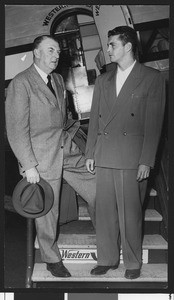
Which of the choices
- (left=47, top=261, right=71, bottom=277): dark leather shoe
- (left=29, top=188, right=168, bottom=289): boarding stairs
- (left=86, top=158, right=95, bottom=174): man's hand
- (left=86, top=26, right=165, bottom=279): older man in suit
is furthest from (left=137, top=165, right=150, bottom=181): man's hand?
(left=47, top=261, right=71, bottom=277): dark leather shoe

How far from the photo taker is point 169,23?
354cm

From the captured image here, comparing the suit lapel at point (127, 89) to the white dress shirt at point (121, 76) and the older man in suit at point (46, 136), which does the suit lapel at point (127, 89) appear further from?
the older man in suit at point (46, 136)

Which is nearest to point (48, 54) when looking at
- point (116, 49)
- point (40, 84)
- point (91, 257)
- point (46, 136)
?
point (40, 84)

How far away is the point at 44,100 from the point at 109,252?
1.30m

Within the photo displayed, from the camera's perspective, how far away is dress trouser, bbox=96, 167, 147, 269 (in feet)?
11.1

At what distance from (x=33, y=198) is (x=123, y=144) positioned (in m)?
0.81

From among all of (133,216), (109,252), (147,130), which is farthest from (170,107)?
(109,252)

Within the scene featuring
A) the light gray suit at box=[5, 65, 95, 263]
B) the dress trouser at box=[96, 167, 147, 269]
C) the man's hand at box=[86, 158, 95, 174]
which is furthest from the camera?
the man's hand at box=[86, 158, 95, 174]

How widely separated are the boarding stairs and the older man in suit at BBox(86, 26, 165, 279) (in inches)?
3.6

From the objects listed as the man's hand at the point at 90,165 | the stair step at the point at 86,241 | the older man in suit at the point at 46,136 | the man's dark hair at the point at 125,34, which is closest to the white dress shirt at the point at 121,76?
the man's dark hair at the point at 125,34

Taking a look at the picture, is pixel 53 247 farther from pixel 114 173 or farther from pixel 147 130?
pixel 147 130

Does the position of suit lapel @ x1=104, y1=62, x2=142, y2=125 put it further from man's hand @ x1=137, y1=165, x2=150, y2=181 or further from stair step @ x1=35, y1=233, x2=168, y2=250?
stair step @ x1=35, y1=233, x2=168, y2=250

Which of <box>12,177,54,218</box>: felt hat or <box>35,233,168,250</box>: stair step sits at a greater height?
<box>12,177,54,218</box>: felt hat

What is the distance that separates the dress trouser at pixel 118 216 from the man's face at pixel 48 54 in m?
0.89
